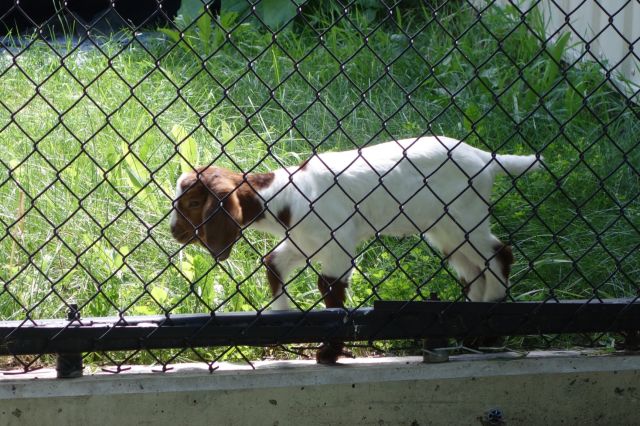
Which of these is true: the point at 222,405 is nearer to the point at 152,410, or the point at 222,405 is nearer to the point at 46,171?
the point at 152,410

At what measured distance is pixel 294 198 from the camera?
131 inches

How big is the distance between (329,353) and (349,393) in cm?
22

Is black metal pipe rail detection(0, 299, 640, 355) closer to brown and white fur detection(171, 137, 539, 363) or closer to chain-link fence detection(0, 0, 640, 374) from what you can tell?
chain-link fence detection(0, 0, 640, 374)

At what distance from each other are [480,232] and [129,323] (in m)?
1.40

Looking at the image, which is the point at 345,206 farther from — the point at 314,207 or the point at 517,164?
the point at 517,164

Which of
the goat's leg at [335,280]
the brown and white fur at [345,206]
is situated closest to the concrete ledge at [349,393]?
the goat's leg at [335,280]

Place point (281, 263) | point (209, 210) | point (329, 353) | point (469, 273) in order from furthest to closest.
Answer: point (469, 273) < point (281, 263) < point (209, 210) < point (329, 353)

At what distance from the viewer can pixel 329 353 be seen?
9.69 ft

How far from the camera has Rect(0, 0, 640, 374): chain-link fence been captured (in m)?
2.80

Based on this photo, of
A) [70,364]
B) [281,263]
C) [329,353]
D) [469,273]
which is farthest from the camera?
[469,273]

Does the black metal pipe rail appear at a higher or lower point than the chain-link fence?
lower

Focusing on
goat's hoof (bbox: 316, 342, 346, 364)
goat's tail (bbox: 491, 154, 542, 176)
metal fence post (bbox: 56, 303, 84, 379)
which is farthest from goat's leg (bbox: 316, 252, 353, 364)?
metal fence post (bbox: 56, 303, 84, 379)

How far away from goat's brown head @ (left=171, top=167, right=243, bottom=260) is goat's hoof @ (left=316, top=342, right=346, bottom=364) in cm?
49

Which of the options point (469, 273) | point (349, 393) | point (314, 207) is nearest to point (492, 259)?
point (469, 273)
